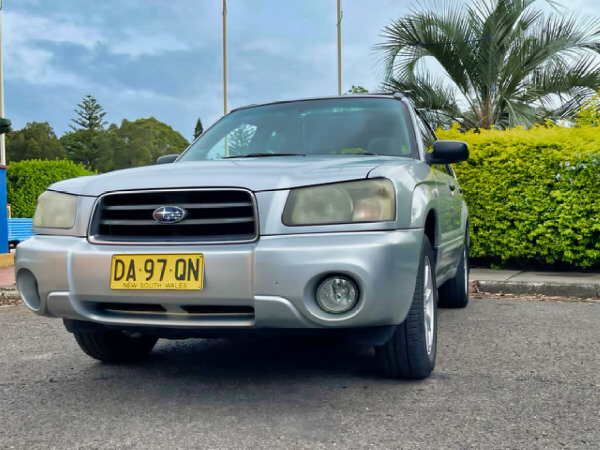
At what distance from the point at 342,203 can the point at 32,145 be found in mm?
77739

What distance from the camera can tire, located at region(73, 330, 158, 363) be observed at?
363 cm

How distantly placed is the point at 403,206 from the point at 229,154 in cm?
156

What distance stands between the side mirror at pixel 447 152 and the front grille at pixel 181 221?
1590mm

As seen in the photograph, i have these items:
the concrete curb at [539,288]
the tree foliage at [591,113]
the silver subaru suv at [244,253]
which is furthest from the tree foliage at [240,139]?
the tree foliage at [591,113]

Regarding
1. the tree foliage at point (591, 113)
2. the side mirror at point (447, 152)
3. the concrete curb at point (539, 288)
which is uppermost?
the tree foliage at point (591, 113)

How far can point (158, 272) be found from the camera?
2814 millimetres

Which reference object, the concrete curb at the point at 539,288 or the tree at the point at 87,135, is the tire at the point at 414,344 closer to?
the concrete curb at the point at 539,288

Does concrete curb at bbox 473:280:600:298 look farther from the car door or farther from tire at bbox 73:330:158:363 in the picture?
tire at bbox 73:330:158:363

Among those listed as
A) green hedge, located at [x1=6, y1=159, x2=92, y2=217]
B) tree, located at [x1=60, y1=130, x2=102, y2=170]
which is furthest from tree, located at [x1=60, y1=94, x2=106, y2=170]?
green hedge, located at [x1=6, y1=159, x2=92, y2=217]

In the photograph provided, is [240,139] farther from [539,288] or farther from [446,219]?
[539,288]

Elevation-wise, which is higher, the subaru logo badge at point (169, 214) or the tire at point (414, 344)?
the subaru logo badge at point (169, 214)

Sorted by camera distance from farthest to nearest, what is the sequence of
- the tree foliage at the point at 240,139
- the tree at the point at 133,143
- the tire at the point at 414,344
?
the tree at the point at 133,143, the tree foliage at the point at 240,139, the tire at the point at 414,344

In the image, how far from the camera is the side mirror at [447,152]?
4004 mm

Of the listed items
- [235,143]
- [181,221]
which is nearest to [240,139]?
[235,143]
